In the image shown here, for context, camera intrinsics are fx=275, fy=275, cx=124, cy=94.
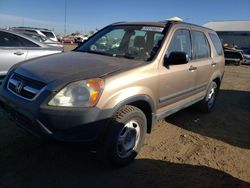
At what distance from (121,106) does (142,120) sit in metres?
0.52

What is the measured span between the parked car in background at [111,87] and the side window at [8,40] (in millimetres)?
2639

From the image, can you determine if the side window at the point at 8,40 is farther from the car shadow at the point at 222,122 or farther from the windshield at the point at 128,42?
the car shadow at the point at 222,122

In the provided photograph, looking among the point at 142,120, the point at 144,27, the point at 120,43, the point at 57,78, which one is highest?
the point at 144,27

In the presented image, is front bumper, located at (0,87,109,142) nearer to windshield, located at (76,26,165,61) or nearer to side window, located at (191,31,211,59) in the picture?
windshield, located at (76,26,165,61)

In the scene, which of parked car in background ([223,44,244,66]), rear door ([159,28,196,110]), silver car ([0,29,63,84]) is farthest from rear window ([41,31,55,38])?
parked car in background ([223,44,244,66])

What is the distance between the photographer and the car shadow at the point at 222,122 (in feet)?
16.1

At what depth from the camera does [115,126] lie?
3131mm

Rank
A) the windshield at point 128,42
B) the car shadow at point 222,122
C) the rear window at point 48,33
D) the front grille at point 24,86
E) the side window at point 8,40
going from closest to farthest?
the front grille at point 24,86 → the windshield at point 128,42 → the car shadow at point 222,122 → the side window at point 8,40 → the rear window at point 48,33

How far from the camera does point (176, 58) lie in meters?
3.90

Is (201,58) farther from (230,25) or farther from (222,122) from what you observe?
(230,25)

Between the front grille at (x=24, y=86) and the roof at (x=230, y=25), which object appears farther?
the roof at (x=230, y=25)

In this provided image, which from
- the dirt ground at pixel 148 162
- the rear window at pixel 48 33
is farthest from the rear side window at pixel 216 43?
the rear window at pixel 48 33

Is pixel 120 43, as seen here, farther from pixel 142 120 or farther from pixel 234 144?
pixel 234 144

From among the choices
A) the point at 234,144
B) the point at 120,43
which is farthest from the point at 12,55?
the point at 234,144
